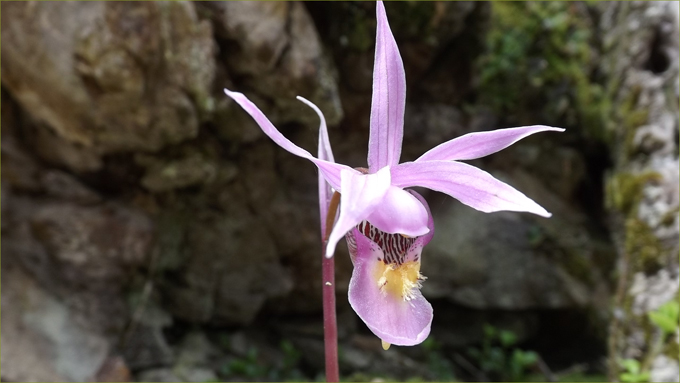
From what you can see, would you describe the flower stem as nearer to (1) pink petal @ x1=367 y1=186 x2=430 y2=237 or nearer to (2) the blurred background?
(1) pink petal @ x1=367 y1=186 x2=430 y2=237

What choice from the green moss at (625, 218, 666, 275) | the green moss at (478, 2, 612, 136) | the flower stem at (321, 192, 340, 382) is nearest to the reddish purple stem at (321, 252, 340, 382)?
the flower stem at (321, 192, 340, 382)

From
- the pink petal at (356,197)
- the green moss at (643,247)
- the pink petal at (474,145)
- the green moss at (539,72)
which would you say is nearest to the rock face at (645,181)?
the green moss at (643,247)

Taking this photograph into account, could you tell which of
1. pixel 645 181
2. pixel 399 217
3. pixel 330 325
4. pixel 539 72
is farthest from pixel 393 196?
pixel 539 72

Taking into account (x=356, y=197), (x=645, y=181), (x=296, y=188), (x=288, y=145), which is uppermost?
(x=296, y=188)

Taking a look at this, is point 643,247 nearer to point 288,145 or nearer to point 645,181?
point 645,181

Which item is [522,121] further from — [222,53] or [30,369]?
[30,369]

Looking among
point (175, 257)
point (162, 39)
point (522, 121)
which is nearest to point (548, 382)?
point (522, 121)
